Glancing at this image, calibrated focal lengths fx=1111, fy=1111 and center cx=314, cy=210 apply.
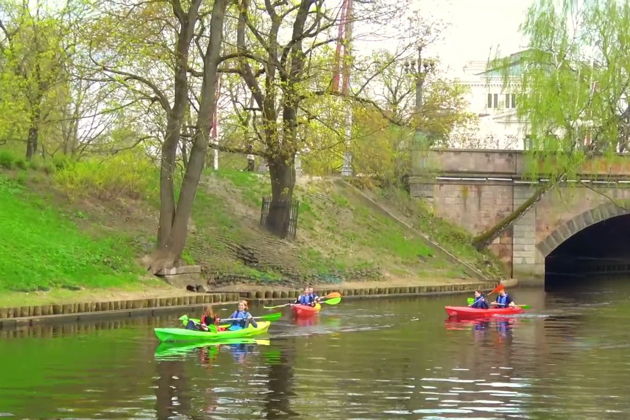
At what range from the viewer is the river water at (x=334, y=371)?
20484 mm

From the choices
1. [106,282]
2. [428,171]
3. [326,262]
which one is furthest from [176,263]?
[428,171]

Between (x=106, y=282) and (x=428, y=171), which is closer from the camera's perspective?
(x=106, y=282)

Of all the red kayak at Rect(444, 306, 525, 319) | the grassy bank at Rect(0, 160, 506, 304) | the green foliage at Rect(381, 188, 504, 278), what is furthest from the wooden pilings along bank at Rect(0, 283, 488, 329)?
the red kayak at Rect(444, 306, 525, 319)

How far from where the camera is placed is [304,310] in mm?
39219

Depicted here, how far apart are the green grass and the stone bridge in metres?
20.5

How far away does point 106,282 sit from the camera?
39.4 metres

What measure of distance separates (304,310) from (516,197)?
22.0m

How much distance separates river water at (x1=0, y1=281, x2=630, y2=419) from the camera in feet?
67.2

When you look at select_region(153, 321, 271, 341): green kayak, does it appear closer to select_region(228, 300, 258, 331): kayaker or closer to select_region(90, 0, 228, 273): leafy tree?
select_region(228, 300, 258, 331): kayaker

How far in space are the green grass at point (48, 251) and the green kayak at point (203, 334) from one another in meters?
8.01

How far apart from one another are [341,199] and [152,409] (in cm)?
3824

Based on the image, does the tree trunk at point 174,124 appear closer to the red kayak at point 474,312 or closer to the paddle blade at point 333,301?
the paddle blade at point 333,301

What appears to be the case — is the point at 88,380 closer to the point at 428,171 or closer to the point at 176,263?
the point at 176,263

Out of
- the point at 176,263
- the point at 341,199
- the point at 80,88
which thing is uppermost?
the point at 80,88
